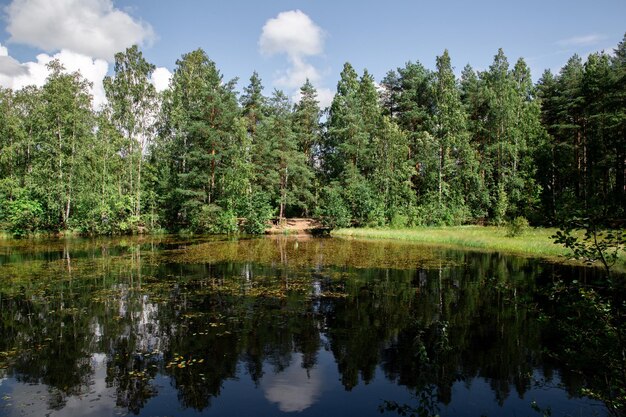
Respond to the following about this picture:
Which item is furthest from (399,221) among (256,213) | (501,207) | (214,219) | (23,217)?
(23,217)

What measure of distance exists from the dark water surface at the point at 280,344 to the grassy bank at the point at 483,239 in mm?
5527

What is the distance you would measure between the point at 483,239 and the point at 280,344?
24.8m

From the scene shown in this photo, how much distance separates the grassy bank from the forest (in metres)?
4.04

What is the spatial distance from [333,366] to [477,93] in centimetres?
5124

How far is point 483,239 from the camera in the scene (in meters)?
30.8

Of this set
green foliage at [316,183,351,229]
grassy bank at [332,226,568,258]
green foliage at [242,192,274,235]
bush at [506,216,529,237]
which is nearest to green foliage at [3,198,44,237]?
green foliage at [242,192,274,235]

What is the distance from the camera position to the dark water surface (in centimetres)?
734

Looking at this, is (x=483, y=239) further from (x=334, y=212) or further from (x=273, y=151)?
(x=273, y=151)

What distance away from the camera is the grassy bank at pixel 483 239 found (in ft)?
83.4

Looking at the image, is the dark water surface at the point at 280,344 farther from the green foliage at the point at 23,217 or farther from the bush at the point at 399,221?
the green foliage at the point at 23,217

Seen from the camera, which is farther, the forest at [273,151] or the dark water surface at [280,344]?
the forest at [273,151]

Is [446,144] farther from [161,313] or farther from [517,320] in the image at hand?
[161,313]

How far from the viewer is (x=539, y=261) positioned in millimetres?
22062

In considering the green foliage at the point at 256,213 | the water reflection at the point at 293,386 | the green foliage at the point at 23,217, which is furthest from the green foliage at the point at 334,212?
the water reflection at the point at 293,386
